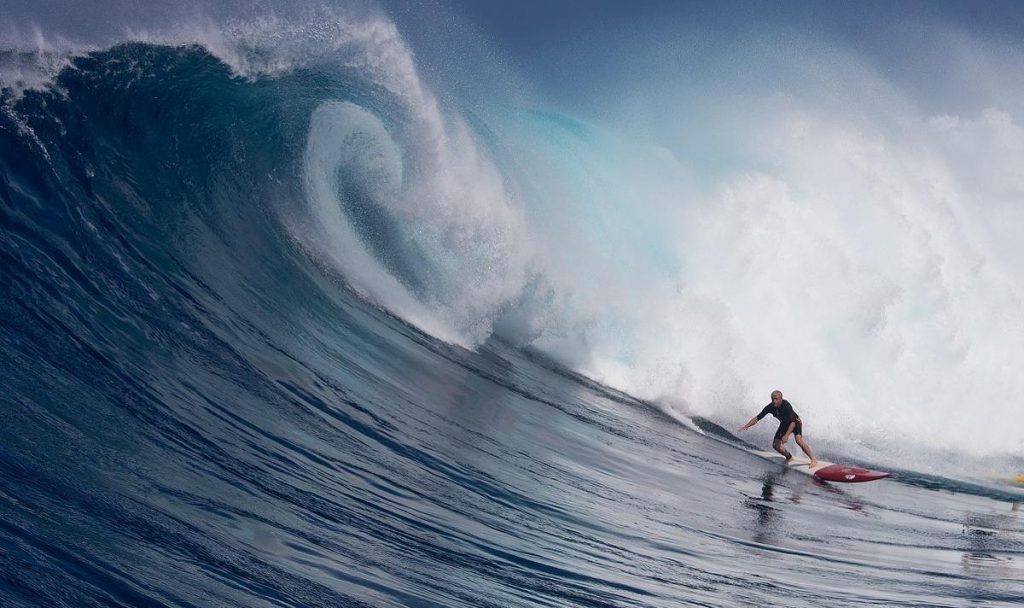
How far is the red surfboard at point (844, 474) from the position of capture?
1286cm

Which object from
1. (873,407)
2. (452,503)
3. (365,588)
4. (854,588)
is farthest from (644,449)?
(873,407)

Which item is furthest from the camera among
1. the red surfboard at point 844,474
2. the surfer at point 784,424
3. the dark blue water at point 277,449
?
the surfer at point 784,424

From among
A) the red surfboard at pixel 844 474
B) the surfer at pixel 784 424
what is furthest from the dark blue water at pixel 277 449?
the surfer at pixel 784 424

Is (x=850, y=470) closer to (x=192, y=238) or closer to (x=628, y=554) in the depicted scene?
(x=628, y=554)

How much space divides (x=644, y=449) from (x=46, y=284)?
7.64 meters

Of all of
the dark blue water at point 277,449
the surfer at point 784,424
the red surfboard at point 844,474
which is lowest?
the dark blue water at point 277,449

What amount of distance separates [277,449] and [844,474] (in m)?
9.43

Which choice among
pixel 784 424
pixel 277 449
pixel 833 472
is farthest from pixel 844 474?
pixel 277 449

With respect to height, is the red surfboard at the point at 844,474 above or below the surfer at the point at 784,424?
below

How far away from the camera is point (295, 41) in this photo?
→ 1483 centimetres

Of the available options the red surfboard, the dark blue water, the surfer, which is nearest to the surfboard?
the red surfboard

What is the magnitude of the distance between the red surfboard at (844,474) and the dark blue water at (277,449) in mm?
293

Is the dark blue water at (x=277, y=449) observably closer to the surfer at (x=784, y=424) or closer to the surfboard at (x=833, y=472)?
the surfboard at (x=833, y=472)

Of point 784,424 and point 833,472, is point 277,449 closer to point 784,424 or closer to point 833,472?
point 833,472
